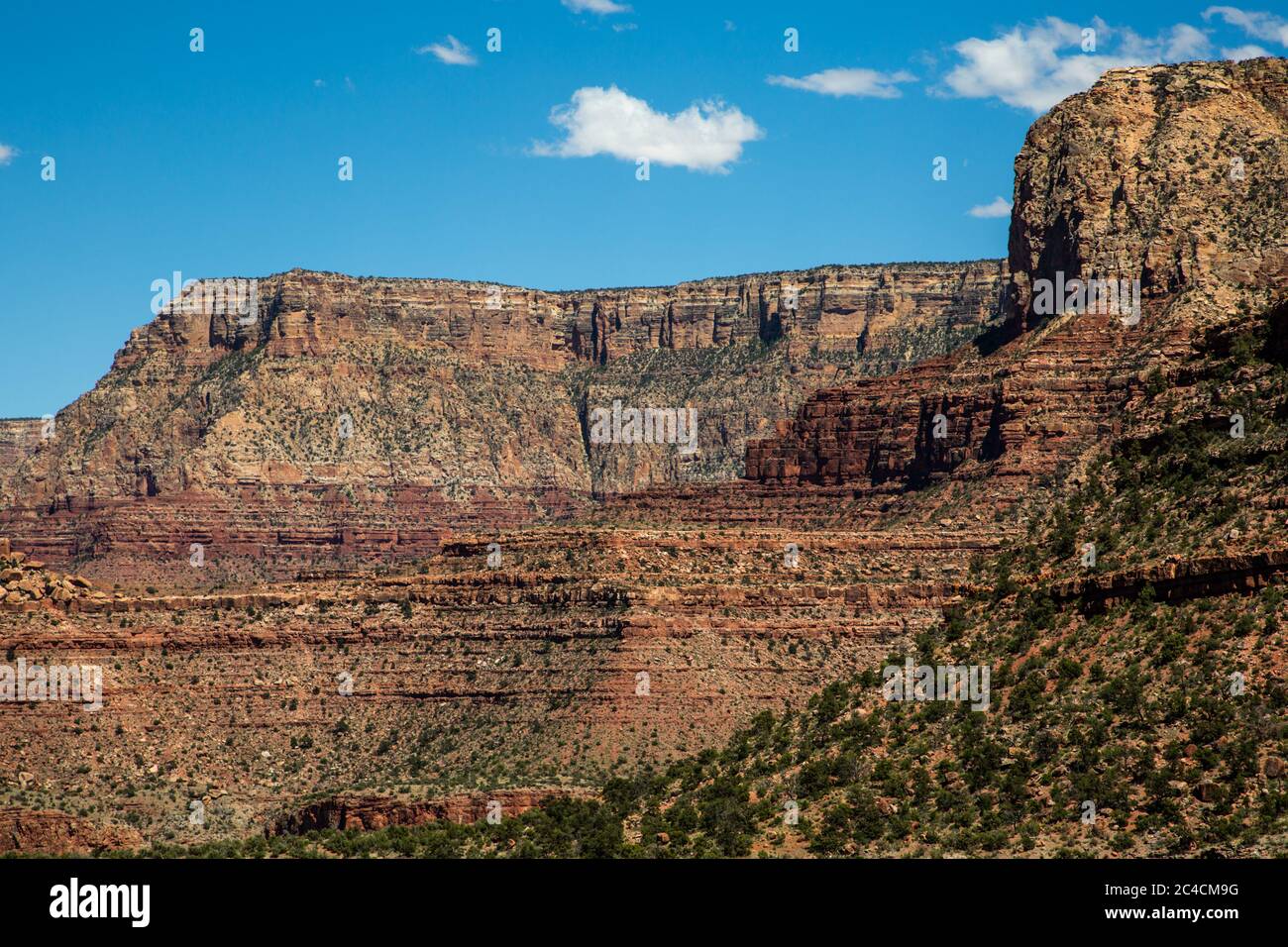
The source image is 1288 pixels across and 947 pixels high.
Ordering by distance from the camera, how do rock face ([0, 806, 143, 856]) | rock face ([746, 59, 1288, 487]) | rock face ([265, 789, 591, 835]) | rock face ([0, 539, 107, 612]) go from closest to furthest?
rock face ([0, 806, 143, 856]) → rock face ([265, 789, 591, 835]) → rock face ([0, 539, 107, 612]) → rock face ([746, 59, 1288, 487])

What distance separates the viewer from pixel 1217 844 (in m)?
63.1

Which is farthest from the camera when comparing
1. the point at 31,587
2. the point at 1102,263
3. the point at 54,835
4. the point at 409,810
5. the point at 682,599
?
the point at 1102,263

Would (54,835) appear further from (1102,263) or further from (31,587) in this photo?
(1102,263)

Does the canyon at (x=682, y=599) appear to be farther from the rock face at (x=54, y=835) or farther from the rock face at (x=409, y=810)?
the rock face at (x=54, y=835)

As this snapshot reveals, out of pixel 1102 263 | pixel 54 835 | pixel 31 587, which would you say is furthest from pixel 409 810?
pixel 1102 263

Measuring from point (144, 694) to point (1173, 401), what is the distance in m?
54.8

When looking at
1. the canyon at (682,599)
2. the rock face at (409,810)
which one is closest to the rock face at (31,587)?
the canyon at (682,599)

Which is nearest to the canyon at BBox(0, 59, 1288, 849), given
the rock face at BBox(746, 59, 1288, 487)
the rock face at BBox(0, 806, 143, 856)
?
the rock face at BBox(746, 59, 1288, 487)

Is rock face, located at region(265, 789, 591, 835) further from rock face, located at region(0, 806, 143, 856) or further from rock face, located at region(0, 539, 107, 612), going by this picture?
rock face, located at region(0, 539, 107, 612)

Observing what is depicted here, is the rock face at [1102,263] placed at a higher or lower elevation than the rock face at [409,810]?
higher

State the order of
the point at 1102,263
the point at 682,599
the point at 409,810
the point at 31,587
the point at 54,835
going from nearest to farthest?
the point at 54,835, the point at 409,810, the point at 682,599, the point at 31,587, the point at 1102,263

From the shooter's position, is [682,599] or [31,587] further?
[31,587]

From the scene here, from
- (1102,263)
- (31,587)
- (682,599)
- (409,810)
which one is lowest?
(409,810)
